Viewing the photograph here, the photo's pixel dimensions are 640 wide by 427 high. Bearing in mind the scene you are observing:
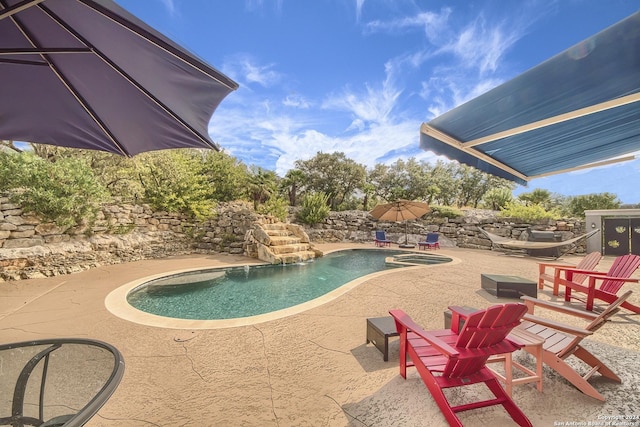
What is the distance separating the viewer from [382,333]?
2.59m

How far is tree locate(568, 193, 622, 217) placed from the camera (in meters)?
14.8

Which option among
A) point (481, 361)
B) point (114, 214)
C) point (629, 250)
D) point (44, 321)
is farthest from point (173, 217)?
point (629, 250)

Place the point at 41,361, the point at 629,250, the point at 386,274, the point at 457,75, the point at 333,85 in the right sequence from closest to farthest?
the point at 41,361, the point at 386,274, the point at 629,250, the point at 457,75, the point at 333,85

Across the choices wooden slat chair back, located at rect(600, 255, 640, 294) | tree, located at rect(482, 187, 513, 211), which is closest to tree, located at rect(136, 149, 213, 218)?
wooden slat chair back, located at rect(600, 255, 640, 294)

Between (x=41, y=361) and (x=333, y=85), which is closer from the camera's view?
(x=41, y=361)

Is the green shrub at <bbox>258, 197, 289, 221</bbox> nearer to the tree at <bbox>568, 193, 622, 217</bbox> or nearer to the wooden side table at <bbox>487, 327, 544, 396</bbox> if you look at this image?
the wooden side table at <bbox>487, 327, 544, 396</bbox>

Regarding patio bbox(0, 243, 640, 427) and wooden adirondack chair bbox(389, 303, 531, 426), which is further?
patio bbox(0, 243, 640, 427)

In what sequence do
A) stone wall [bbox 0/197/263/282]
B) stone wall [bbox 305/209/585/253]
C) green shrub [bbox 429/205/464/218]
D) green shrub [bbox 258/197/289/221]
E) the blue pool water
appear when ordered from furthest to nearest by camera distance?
green shrub [bbox 429/205/464/218]
green shrub [bbox 258/197/289/221]
stone wall [bbox 305/209/585/253]
stone wall [bbox 0/197/263/282]
the blue pool water

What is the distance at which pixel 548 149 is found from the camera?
2607mm

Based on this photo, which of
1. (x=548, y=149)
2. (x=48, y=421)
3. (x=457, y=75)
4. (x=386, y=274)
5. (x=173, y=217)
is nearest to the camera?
(x=48, y=421)

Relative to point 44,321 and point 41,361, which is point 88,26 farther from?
point 44,321

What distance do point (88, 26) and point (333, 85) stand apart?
24282 millimetres

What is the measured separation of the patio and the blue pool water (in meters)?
0.91

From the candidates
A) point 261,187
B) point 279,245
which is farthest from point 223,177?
point 279,245
